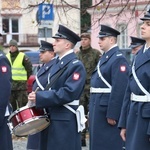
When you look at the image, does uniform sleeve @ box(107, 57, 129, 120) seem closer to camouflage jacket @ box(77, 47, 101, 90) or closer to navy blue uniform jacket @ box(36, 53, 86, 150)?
navy blue uniform jacket @ box(36, 53, 86, 150)

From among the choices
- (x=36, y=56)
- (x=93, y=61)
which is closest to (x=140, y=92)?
(x=93, y=61)

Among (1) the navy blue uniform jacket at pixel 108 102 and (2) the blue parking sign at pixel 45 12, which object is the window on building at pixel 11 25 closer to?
(2) the blue parking sign at pixel 45 12

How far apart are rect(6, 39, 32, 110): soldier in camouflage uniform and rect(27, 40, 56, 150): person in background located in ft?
15.6

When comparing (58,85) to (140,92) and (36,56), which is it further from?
(36,56)

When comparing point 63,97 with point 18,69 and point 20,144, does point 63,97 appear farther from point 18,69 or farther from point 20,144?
point 18,69

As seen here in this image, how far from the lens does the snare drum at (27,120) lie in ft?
28.3

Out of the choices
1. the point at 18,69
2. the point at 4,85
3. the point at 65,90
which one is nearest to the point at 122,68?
the point at 65,90

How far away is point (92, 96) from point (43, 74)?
2.45 ft

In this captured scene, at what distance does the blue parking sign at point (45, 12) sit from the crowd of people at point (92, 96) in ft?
11.2

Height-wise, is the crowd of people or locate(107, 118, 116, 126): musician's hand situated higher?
the crowd of people

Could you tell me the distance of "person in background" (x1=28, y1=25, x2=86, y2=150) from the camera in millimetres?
8625

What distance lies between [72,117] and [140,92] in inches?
58.0

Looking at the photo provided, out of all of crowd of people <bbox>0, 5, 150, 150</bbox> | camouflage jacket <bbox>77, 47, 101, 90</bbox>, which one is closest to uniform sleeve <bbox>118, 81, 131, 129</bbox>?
crowd of people <bbox>0, 5, 150, 150</bbox>

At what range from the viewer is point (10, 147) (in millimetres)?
8867
